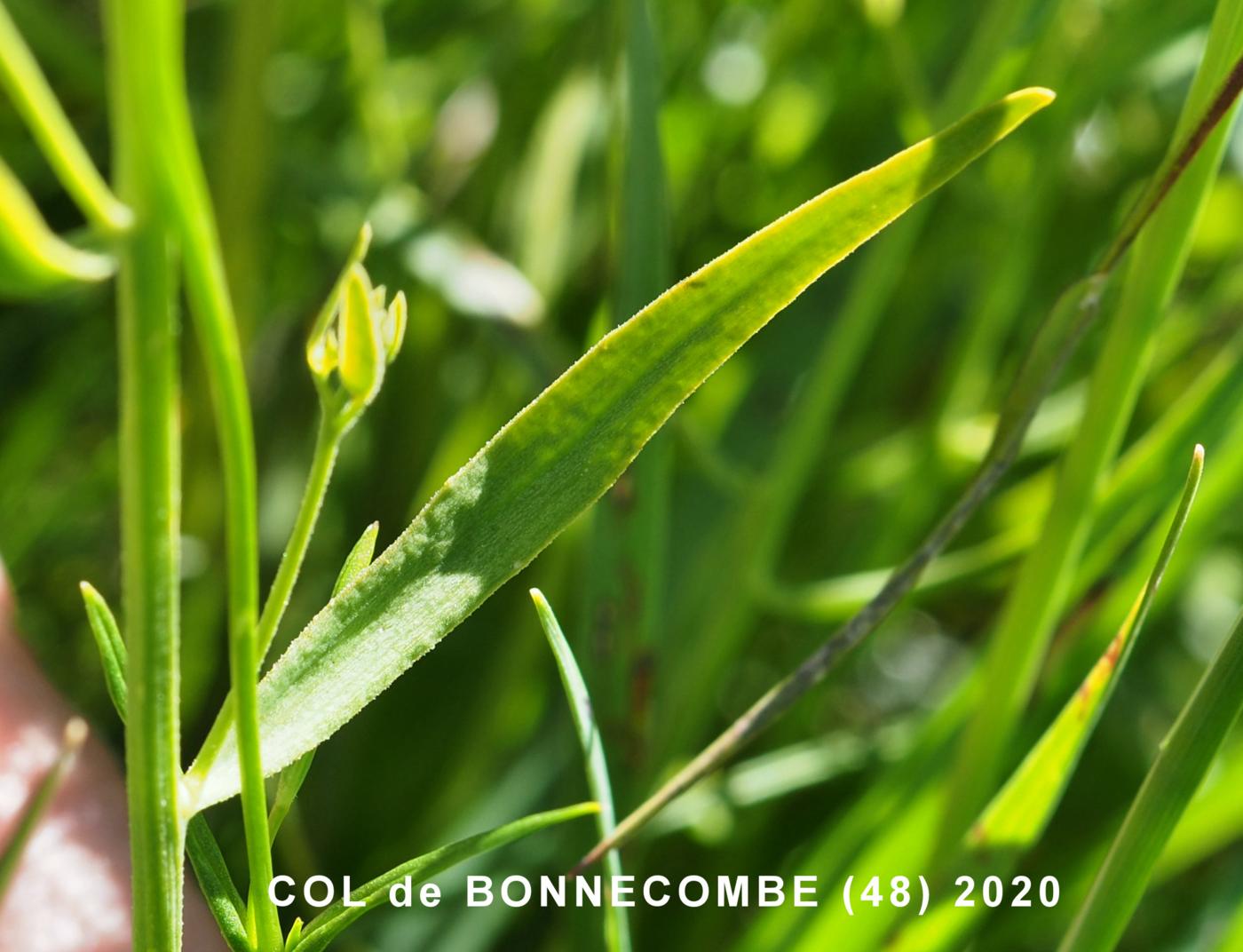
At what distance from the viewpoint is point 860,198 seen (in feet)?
0.62

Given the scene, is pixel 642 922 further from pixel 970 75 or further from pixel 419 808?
pixel 970 75

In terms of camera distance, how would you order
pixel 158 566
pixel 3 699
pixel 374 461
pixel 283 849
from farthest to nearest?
1. pixel 374 461
2. pixel 283 849
3. pixel 3 699
4. pixel 158 566

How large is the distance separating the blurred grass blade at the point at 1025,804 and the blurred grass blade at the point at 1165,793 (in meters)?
0.02

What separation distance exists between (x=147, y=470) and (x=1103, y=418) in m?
0.22

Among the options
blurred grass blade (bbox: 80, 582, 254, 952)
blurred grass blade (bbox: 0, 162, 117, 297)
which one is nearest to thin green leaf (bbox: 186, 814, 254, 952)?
blurred grass blade (bbox: 80, 582, 254, 952)

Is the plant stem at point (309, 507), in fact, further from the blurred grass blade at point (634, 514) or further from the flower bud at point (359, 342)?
the blurred grass blade at point (634, 514)

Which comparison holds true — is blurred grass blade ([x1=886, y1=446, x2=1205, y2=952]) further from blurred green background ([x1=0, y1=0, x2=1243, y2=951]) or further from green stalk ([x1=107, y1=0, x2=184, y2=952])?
green stalk ([x1=107, y1=0, x2=184, y2=952])

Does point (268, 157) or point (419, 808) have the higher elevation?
point (268, 157)

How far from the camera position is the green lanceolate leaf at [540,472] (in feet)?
0.63

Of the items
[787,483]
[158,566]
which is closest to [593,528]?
[787,483]

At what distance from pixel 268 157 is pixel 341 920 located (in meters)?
0.41

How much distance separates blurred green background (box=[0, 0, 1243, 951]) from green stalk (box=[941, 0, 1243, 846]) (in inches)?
2.3

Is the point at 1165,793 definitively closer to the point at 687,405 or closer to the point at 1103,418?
the point at 1103,418

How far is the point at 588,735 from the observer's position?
25cm
